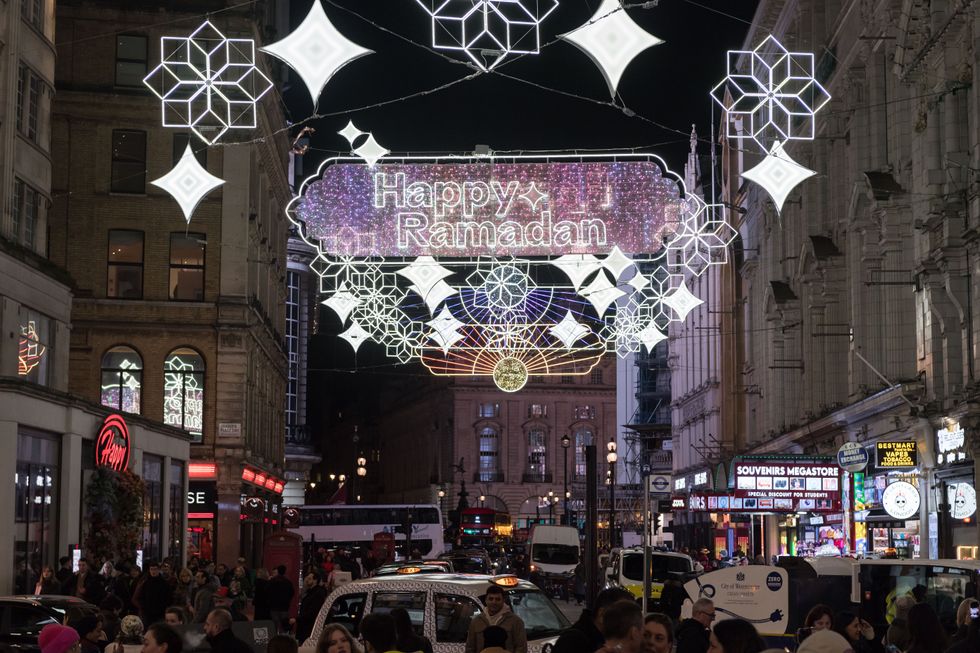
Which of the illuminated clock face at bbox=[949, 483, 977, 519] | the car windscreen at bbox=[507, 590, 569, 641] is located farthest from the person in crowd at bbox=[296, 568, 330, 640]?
the illuminated clock face at bbox=[949, 483, 977, 519]

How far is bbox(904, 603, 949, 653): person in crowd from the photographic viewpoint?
11.3 metres

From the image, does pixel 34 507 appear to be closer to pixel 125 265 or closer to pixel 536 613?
pixel 536 613

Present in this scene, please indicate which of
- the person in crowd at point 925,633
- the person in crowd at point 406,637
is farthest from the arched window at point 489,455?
the person in crowd at point 925,633

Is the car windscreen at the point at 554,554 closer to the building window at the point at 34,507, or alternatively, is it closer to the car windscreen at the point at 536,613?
the building window at the point at 34,507

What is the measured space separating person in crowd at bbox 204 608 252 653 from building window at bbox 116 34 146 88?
140ft

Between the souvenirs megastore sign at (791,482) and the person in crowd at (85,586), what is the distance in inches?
749

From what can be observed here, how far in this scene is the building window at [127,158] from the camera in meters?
51.2

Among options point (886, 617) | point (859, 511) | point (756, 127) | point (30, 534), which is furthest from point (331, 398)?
point (886, 617)

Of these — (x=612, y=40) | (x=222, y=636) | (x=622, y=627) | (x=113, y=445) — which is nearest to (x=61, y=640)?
(x=222, y=636)

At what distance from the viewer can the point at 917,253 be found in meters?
36.5

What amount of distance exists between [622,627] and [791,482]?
104ft

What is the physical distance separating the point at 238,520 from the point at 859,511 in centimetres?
2248

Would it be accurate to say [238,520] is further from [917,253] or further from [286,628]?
[286,628]

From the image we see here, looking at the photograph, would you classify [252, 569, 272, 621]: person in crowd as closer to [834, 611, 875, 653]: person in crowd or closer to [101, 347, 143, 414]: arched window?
[834, 611, 875, 653]: person in crowd
